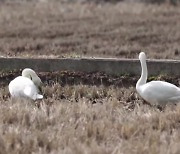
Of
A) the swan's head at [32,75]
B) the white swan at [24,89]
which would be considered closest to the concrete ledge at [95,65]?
the swan's head at [32,75]

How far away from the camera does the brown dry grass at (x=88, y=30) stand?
1641 cm

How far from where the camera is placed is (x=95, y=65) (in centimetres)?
1163

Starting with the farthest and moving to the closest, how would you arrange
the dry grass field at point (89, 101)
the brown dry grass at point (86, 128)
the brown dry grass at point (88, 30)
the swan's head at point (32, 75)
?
the brown dry grass at point (88, 30)
the swan's head at point (32, 75)
the dry grass field at point (89, 101)
the brown dry grass at point (86, 128)

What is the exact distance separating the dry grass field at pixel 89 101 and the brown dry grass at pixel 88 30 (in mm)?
35

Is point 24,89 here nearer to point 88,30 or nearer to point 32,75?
point 32,75

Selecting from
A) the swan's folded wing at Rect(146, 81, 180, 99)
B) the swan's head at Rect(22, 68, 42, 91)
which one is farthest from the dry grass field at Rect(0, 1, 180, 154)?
the swan's folded wing at Rect(146, 81, 180, 99)

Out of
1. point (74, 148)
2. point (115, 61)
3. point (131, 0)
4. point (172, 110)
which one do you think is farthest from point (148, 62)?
point (131, 0)

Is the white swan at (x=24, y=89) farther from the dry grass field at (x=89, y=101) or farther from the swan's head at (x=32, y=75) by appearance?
the swan's head at (x=32, y=75)

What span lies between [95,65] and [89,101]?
8.32 feet

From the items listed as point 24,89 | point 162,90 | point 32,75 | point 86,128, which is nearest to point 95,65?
point 32,75

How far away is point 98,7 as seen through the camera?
27.3 metres

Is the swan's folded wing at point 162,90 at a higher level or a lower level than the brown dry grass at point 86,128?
higher

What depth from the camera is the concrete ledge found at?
1146 centimetres

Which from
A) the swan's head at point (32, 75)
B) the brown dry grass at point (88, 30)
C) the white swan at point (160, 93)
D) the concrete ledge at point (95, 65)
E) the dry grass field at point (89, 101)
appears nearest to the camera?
the dry grass field at point (89, 101)
